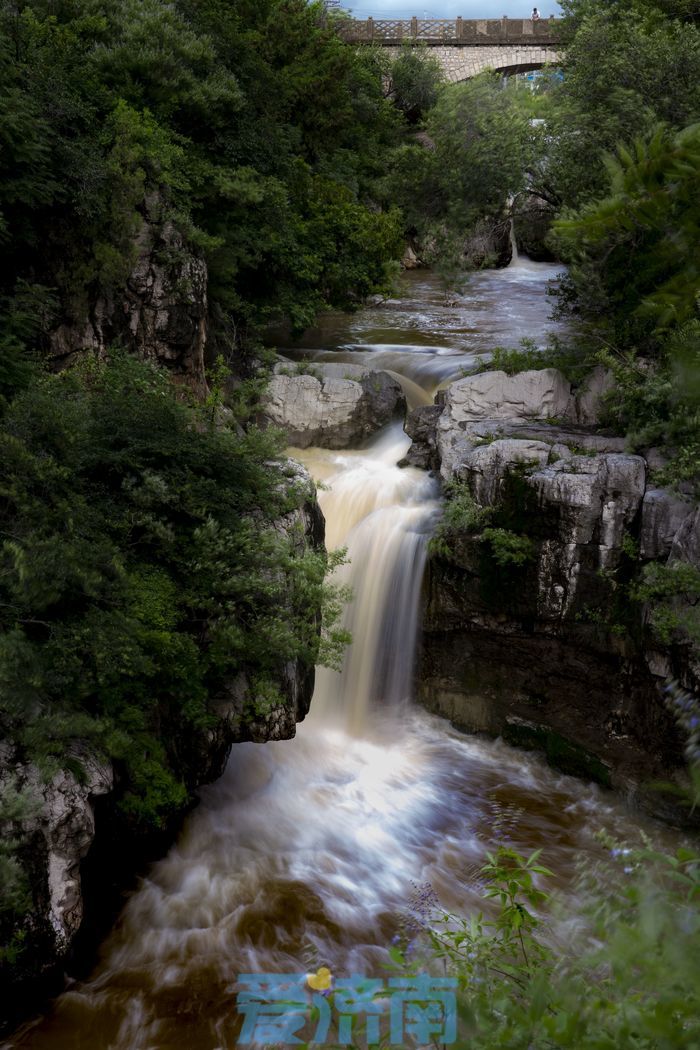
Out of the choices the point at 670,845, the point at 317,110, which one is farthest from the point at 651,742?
the point at 317,110

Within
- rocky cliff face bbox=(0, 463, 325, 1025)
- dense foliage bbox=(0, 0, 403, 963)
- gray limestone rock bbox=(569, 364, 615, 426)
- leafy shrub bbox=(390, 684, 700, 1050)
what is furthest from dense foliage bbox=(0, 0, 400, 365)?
leafy shrub bbox=(390, 684, 700, 1050)

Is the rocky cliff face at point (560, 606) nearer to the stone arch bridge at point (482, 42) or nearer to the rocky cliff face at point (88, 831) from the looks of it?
the rocky cliff face at point (88, 831)

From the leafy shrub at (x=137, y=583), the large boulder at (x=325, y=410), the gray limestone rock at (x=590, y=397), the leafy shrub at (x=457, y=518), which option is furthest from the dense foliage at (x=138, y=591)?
the gray limestone rock at (x=590, y=397)

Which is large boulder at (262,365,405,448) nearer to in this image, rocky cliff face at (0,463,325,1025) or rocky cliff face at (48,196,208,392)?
rocky cliff face at (48,196,208,392)

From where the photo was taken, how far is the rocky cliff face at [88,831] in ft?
18.0

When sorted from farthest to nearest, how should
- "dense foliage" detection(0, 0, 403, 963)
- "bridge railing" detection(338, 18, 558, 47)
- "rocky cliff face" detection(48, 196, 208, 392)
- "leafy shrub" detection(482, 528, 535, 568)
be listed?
"bridge railing" detection(338, 18, 558, 47) < "rocky cliff face" detection(48, 196, 208, 392) < "leafy shrub" detection(482, 528, 535, 568) < "dense foliage" detection(0, 0, 403, 963)

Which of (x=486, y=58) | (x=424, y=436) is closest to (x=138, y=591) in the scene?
(x=424, y=436)

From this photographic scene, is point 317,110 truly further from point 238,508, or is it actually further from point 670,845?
point 670,845

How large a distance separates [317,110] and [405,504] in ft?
36.0

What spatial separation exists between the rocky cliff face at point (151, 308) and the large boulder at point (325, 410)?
212 cm

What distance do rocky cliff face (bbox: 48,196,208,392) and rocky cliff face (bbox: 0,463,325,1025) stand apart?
11.9 feet

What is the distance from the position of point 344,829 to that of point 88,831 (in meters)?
3.24

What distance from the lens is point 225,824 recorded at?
26.5 ft

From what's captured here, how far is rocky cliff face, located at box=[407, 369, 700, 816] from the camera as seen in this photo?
8.86m
